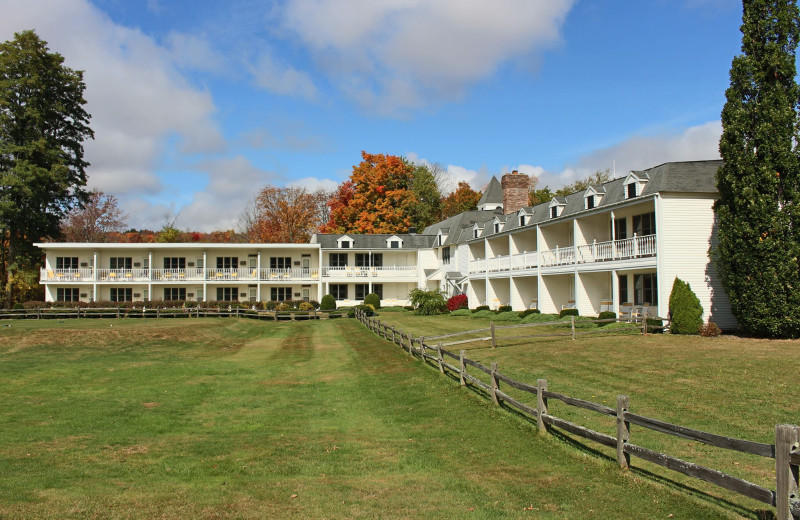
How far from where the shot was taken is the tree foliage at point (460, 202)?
232ft

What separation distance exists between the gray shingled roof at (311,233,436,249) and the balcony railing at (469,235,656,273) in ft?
49.5

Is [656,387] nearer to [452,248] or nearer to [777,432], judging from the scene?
[777,432]

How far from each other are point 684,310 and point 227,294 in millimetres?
39102

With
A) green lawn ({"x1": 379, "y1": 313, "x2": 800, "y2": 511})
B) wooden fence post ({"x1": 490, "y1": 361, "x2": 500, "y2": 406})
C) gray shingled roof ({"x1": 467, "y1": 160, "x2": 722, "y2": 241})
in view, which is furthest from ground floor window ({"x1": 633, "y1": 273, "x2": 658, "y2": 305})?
wooden fence post ({"x1": 490, "y1": 361, "x2": 500, "y2": 406})

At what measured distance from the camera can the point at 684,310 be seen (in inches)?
841

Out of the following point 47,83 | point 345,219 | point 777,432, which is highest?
point 47,83

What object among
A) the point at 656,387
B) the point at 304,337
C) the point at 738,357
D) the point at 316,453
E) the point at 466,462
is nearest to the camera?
the point at 466,462

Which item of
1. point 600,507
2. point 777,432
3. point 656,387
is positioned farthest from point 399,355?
A: point 777,432

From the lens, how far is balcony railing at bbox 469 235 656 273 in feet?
80.2

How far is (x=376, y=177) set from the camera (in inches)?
2388

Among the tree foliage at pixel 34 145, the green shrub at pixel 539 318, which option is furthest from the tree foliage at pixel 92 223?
the green shrub at pixel 539 318

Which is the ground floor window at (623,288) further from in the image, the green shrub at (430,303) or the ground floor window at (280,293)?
the ground floor window at (280,293)

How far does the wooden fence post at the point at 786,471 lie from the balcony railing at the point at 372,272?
153 feet

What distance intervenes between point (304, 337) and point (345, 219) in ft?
109
